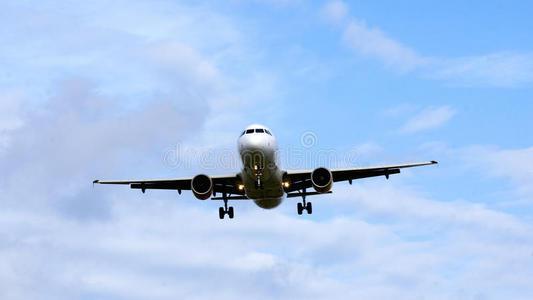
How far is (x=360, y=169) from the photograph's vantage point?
41.4m

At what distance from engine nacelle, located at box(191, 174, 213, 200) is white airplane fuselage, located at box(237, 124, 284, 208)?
198 centimetres

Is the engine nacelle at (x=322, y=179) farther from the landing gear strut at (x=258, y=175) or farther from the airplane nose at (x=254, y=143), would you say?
the airplane nose at (x=254, y=143)

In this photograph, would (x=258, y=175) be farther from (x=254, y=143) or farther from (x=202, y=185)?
(x=202, y=185)

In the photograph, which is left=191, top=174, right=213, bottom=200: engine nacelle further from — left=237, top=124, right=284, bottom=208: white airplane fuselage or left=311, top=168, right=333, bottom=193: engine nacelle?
left=311, top=168, right=333, bottom=193: engine nacelle

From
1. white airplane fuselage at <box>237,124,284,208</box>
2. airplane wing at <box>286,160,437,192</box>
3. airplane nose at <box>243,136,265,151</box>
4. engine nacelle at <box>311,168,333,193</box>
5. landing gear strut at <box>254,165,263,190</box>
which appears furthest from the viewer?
airplane wing at <box>286,160,437,192</box>

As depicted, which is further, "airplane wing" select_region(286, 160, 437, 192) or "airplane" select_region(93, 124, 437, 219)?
"airplane wing" select_region(286, 160, 437, 192)

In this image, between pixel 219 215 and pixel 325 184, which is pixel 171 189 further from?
pixel 325 184

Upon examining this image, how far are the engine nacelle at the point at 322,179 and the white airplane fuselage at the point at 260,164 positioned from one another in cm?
176

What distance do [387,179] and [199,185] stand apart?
10.5 m

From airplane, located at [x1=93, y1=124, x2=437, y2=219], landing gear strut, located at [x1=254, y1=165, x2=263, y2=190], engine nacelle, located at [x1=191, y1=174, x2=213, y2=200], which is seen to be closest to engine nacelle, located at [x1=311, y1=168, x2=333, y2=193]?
airplane, located at [x1=93, y1=124, x2=437, y2=219]

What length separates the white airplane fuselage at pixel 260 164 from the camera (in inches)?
1412

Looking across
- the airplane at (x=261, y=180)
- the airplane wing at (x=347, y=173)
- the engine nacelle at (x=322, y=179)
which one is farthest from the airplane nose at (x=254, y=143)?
the airplane wing at (x=347, y=173)

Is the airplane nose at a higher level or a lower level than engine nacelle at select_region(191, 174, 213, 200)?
higher

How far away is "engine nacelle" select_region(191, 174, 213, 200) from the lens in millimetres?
39469
